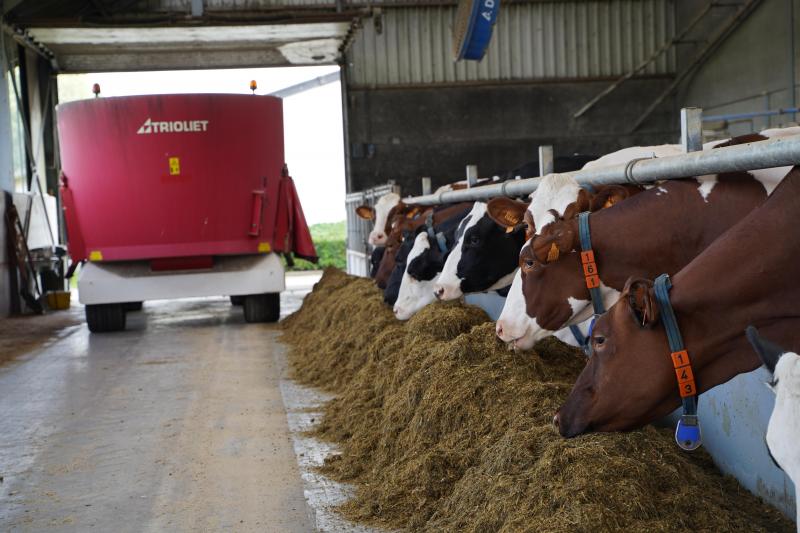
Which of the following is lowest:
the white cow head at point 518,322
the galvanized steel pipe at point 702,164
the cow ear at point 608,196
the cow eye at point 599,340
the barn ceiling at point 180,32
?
the white cow head at point 518,322

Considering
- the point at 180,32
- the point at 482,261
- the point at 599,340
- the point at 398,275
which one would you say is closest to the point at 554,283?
the point at 599,340

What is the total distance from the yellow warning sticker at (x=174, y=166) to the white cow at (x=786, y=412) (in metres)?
11.0

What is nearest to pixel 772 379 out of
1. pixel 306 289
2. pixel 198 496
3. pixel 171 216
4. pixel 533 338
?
pixel 533 338

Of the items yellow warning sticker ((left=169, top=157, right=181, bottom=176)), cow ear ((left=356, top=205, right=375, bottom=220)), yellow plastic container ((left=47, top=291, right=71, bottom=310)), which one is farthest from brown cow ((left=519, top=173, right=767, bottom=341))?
yellow plastic container ((left=47, top=291, right=71, bottom=310))

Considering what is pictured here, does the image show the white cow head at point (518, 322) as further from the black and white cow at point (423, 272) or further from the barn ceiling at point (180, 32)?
the barn ceiling at point (180, 32)

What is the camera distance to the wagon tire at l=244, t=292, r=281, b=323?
13.2 metres

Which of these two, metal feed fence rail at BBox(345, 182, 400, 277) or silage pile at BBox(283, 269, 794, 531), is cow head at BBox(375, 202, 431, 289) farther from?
metal feed fence rail at BBox(345, 182, 400, 277)

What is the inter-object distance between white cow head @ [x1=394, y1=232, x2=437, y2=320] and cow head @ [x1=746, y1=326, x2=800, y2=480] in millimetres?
5082

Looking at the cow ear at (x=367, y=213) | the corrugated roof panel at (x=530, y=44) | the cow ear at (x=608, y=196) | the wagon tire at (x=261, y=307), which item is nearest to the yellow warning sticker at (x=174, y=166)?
the wagon tire at (x=261, y=307)

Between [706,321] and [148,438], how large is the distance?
4534 mm

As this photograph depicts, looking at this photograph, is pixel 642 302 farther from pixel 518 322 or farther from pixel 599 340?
pixel 518 322

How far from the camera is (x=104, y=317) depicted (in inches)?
507

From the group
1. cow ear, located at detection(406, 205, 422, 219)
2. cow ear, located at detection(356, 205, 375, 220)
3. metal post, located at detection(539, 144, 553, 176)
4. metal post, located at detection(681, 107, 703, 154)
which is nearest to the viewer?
metal post, located at detection(681, 107, 703, 154)

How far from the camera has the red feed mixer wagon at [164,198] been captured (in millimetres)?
12406
